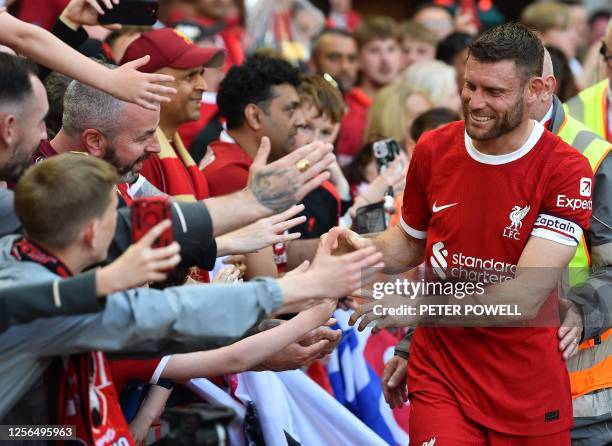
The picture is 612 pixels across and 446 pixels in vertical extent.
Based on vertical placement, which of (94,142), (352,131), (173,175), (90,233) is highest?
(90,233)

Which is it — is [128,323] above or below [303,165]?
below

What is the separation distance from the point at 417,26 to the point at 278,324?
713cm

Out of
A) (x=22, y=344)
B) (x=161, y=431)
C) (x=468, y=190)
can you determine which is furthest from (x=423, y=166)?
(x=22, y=344)

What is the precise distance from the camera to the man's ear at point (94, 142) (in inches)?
194

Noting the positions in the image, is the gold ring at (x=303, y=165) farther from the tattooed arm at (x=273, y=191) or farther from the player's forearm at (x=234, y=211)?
the player's forearm at (x=234, y=211)

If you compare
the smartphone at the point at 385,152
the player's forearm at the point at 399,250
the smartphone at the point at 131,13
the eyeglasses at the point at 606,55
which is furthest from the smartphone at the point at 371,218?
the smartphone at the point at 131,13

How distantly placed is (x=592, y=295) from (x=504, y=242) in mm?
596

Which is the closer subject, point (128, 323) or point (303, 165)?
point (128, 323)

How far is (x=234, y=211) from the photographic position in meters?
4.04

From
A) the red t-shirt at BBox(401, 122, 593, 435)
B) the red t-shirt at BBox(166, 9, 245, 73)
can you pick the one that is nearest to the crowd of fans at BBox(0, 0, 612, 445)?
the red t-shirt at BBox(401, 122, 593, 435)

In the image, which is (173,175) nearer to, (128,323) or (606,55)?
(128,323)

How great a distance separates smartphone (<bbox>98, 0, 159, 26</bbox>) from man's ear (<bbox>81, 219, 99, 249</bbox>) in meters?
2.09

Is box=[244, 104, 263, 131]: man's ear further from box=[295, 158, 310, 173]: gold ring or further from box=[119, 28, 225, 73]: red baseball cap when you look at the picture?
box=[295, 158, 310, 173]: gold ring

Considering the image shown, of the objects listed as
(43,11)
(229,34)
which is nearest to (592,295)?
(43,11)
